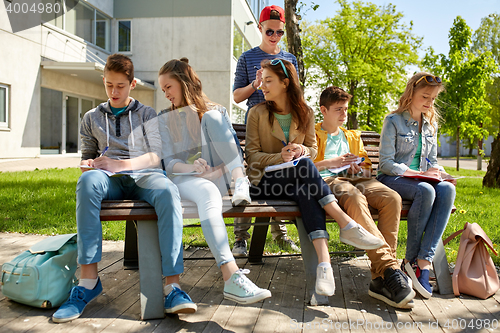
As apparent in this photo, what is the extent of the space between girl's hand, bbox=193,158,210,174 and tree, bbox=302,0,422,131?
1500 cm

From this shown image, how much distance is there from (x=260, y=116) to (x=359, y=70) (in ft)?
47.0

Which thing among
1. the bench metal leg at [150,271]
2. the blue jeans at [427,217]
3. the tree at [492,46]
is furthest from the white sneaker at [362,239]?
the tree at [492,46]

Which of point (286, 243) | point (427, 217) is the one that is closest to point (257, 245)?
point (286, 243)

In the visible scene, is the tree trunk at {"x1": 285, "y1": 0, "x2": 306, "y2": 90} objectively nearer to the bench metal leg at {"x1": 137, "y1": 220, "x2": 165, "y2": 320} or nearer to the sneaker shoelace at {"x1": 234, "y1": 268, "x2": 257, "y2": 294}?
the bench metal leg at {"x1": 137, "y1": 220, "x2": 165, "y2": 320}

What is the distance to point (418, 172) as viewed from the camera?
3.00 meters

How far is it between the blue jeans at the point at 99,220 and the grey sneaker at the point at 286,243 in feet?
5.76

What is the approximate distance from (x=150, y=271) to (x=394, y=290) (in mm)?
1467

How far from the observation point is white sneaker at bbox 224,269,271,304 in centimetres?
217

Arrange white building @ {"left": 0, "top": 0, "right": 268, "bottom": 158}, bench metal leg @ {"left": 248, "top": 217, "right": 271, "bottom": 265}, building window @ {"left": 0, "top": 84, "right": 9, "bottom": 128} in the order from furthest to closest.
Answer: white building @ {"left": 0, "top": 0, "right": 268, "bottom": 158} → building window @ {"left": 0, "top": 84, "right": 9, "bottom": 128} → bench metal leg @ {"left": 248, "top": 217, "right": 271, "bottom": 265}

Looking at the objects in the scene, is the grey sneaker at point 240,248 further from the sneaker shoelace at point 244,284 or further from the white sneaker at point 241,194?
the sneaker shoelace at point 244,284

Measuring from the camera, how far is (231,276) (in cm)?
226

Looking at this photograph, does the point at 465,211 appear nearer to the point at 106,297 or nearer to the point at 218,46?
the point at 106,297

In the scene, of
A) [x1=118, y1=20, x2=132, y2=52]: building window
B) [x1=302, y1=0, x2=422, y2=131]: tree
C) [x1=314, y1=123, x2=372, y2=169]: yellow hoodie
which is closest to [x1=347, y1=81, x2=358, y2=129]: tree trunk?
[x1=302, y1=0, x2=422, y2=131]: tree

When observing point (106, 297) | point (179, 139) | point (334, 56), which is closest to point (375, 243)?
point (179, 139)
